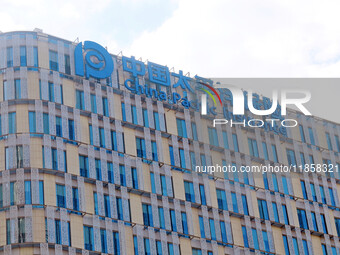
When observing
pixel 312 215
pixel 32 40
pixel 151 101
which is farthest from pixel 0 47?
pixel 312 215

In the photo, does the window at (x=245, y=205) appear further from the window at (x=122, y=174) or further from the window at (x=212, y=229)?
the window at (x=122, y=174)

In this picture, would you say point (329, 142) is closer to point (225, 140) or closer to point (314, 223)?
point (314, 223)

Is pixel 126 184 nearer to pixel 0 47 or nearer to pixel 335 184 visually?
pixel 0 47

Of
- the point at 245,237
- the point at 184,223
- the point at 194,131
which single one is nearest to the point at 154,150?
the point at 194,131

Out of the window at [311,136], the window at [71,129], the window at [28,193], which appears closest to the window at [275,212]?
the window at [311,136]

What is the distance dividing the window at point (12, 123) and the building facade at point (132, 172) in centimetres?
11

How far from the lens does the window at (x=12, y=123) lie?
9456cm

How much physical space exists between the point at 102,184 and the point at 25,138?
30.9ft

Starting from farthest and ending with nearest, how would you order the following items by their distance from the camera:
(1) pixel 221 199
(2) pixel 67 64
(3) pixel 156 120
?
(3) pixel 156 120
(1) pixel 221 199
(2) pixel 67 64

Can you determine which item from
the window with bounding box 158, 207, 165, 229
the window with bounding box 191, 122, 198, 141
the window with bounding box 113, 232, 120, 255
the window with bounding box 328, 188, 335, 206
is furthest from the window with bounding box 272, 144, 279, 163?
the window with bounding box 113, 232, 120, 255

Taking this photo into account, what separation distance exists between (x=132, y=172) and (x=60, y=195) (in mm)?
9951

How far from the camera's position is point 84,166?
96.1 metres

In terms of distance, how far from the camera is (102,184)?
9606 centimetres

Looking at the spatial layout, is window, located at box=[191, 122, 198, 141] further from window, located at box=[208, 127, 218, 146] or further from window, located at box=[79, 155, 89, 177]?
window, located at box=[79, 155, 89, 177]
